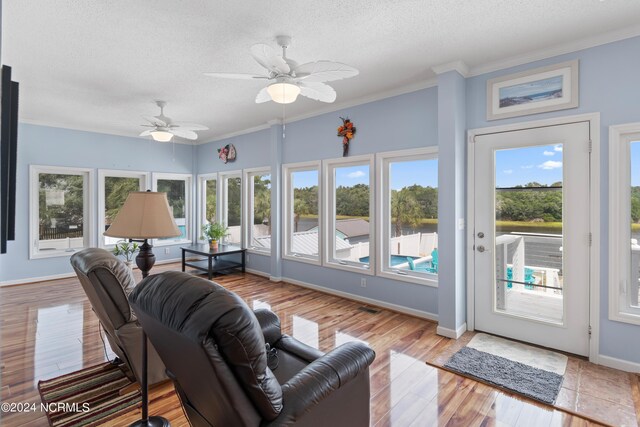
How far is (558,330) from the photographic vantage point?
118 inches

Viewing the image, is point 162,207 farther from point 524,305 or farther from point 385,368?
point 524,305

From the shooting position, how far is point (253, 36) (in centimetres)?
277

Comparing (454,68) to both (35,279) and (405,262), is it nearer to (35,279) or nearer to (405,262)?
(405,262)

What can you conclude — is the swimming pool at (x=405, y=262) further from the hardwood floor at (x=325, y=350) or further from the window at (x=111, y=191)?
the window at (x=111, y=191)

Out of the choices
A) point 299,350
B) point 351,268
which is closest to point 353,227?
point 351,268

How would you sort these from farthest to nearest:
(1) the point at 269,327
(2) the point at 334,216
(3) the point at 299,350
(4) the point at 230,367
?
1. (2) the point at 334,216
2. (1) the point at 269,327
3. (3) the point at 299,350
4. (4) the point at 230,367

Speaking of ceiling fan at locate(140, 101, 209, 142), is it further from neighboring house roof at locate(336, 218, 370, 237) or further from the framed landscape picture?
the framed landscape picture

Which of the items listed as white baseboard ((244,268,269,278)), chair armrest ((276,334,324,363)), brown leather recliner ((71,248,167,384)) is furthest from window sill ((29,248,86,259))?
chair armrest ((276,334,324,363))

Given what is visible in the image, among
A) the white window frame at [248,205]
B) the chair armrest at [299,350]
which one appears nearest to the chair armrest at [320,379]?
the chair armrest at [299,350]

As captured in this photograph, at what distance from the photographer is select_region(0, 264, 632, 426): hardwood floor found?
218cm

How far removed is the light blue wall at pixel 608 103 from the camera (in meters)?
2.66

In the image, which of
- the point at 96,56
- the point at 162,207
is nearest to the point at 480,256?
Answer: the point at 162,207

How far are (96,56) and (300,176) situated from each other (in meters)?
3.06

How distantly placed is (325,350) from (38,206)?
5.56 metres
